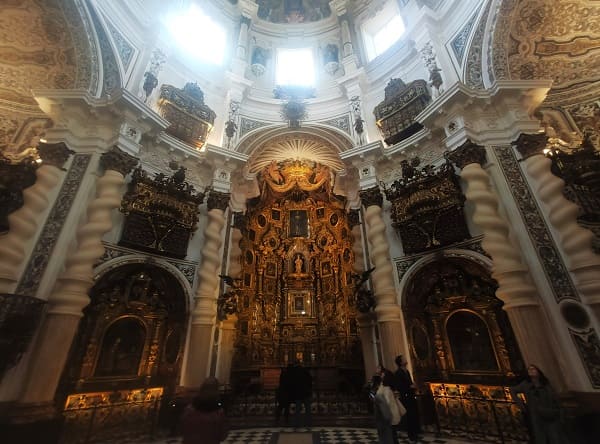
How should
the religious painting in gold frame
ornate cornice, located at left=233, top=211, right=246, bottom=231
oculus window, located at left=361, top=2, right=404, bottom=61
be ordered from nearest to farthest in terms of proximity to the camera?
ornate cornice, located at left=233, top=211, right=246, bottom=231 < the religious painting in gold frame < oculus window, located at left=361, top=2, right=404, bottom=61

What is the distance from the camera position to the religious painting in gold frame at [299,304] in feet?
38.2

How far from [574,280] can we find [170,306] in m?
9.12

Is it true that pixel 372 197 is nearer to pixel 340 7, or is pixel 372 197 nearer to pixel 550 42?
pixel 550 42

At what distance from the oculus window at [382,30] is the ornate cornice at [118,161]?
35.2ft

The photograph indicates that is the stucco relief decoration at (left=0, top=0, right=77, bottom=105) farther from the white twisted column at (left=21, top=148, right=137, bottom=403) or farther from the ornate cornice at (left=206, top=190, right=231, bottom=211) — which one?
the ornate cornice at (left=206, top=190, right=231, bottom=211)

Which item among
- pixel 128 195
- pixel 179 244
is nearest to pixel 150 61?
pixel 128 195

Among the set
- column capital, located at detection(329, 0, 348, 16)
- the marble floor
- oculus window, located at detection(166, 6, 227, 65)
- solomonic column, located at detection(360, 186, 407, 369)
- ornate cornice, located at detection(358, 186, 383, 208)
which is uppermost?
column capital, located at detection(329, 0, 348, 16)

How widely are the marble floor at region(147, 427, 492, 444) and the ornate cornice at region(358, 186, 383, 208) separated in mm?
5861

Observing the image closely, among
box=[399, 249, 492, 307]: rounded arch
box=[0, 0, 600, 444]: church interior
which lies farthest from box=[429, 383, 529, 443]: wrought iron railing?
box=[399, 249, 492, 307]: rounded arch

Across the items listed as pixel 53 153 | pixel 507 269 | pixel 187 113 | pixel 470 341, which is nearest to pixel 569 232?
pixel 507 269

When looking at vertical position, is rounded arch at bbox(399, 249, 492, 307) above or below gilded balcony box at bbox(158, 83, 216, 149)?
below

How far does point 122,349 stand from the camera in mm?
6680

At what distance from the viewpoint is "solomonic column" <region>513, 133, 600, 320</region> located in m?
5.01

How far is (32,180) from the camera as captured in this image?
6930mm
